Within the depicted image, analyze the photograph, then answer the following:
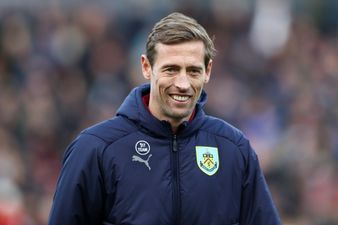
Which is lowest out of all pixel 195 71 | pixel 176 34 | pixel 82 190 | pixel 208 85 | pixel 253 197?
pixel 208 85

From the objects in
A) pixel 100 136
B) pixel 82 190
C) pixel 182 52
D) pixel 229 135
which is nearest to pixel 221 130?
pixel 229 135

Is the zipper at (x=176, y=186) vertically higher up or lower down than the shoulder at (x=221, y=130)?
lower down

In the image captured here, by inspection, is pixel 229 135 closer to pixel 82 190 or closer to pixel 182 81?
pixel 182 81

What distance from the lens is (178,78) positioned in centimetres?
566

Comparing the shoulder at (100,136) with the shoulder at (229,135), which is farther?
the shoulder at (229,135)

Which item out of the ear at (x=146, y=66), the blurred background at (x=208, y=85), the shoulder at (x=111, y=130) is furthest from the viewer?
the blurred background at (x=208, y=85)

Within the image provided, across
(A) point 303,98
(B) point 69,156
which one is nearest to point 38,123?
(A) point 303,98

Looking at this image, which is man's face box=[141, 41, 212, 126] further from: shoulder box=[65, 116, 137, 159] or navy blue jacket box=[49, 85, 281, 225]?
shoulder box=[65, 116, 137, 159]

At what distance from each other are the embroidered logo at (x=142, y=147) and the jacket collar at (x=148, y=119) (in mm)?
66

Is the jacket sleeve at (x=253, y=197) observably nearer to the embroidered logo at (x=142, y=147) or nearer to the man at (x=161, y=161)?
the man at (x=161, y=161)

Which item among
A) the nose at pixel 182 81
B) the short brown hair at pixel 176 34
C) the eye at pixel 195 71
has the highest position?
the short brown hair at pixel 176 34

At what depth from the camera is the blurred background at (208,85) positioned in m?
12.4

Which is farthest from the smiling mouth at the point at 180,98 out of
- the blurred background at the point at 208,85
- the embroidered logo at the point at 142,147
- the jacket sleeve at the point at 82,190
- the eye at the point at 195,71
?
the blurred background at the point at 208,85

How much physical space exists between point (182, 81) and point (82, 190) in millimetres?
701
